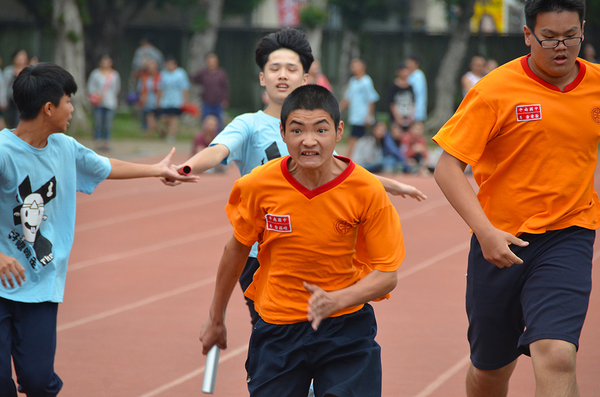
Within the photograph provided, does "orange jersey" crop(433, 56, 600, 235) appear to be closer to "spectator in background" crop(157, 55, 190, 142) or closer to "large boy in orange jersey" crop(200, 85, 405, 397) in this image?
"large boy in orange jersey" crop(200, 85, 405, 397)

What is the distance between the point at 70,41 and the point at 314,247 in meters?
14.8

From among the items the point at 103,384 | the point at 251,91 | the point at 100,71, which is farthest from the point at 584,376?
the point at 251,91

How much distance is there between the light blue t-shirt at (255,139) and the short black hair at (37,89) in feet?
2.43

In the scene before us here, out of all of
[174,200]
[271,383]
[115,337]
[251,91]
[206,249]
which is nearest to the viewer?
[271,383]

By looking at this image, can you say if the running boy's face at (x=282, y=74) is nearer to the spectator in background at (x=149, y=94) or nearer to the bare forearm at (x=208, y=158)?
the bare forearm at (x=208, y=158)

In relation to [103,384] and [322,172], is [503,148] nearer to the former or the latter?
[322,172]

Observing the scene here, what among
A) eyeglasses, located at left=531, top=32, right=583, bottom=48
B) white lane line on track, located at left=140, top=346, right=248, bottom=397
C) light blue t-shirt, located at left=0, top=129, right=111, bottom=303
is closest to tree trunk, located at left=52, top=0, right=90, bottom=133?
white lane line on track, located at left=140, top=346, right=248, bottom=397

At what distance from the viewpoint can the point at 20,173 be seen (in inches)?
126

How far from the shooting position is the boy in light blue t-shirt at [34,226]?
10.4ft

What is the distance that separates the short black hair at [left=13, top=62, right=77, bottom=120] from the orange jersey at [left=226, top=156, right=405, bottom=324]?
1.02 metres

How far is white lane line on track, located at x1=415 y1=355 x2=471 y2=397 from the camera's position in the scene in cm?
405

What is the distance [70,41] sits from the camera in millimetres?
16219

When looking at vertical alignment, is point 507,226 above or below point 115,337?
above

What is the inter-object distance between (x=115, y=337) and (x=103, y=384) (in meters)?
0.81
